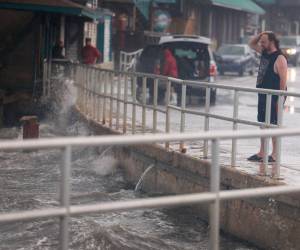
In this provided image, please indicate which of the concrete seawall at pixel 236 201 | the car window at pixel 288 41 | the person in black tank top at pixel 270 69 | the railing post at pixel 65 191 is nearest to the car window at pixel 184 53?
the concrete seawall at pixel 236 201

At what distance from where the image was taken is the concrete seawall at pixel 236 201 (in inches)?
341

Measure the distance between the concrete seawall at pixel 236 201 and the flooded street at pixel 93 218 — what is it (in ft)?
0.76

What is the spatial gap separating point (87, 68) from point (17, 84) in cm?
435

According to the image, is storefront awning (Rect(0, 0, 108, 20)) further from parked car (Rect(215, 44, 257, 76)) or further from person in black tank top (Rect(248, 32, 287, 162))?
parked car (Rect(215, 44, 257, 76))

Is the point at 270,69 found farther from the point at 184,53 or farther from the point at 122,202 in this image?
the point at 184,53

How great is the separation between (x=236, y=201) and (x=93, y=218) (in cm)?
197

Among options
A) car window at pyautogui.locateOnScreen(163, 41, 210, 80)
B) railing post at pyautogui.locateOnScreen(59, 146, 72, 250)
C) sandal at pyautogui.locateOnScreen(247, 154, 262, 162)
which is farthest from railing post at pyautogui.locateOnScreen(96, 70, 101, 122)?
railing post at pyautogui.locateOnScreen(59, 146, 72, 250)

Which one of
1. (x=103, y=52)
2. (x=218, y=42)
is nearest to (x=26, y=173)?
(x=103, y=52)

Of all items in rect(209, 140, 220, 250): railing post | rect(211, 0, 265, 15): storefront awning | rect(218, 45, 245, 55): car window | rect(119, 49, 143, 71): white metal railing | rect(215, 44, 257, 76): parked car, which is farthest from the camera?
rect(211, 0, 265, 15): storefront awning

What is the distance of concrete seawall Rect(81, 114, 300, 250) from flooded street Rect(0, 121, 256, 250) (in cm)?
23

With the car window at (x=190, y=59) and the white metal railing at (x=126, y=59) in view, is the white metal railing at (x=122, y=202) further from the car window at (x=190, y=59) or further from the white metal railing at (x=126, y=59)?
the white metal railing at (x=126, y=59)

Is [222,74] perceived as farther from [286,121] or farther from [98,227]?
[98,227]

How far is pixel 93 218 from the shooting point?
34.7 feet

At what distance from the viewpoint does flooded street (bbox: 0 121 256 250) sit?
9.51 meters
